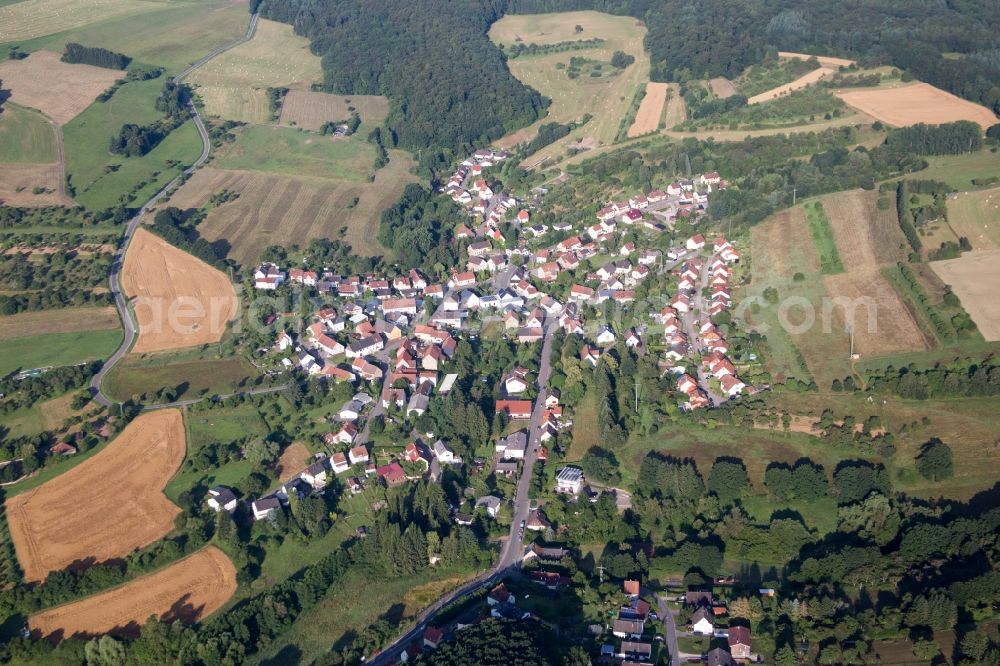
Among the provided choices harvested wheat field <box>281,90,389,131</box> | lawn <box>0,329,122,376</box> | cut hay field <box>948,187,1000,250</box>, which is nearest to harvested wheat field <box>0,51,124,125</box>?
harvested wheat field <box>281,90,389,131</box>

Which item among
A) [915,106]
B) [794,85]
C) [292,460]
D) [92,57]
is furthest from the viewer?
[92,57]

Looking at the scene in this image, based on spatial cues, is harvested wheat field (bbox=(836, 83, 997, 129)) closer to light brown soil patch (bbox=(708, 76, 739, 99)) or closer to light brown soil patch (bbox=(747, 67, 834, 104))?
light brown soil patch (bbox=(747, 67, 834, 104))

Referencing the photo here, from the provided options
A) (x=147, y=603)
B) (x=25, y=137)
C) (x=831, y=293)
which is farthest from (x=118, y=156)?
(x=831, y=293)

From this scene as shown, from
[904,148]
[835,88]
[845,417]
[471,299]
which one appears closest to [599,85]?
[835,88]

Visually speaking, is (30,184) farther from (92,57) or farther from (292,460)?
(292,460)

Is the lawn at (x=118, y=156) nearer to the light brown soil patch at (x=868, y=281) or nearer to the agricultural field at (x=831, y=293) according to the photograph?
the agricultural field at (x=831, y=293)

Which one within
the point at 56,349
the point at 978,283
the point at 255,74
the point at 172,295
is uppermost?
the point at 978,283

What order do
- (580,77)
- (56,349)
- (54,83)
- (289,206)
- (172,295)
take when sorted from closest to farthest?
(56,349) < (172,295) < (289,206) < (54,83) < (580,77)
